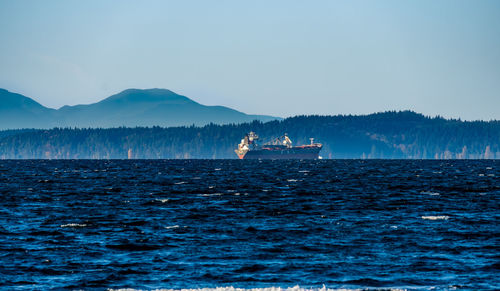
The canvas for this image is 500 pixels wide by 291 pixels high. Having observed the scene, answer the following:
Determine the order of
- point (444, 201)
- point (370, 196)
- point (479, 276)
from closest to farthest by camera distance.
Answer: point (479, 276), point (444, 201), point (370, 196)

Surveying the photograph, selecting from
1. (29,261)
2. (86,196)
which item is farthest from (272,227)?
(86,196)

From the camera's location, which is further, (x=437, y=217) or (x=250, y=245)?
(x=437, y=217)

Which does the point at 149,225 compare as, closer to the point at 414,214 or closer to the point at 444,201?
the point at 414,214

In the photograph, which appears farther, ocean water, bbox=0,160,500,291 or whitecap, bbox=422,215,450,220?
whitecap, bbox=422,215,450,220

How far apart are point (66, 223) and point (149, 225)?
4.31 m

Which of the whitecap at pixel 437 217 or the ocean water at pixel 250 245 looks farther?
the whitecap at pixel 437 217

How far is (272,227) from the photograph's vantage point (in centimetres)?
3466

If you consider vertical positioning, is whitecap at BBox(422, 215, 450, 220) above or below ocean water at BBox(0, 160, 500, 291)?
above

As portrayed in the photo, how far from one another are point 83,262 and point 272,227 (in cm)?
1175

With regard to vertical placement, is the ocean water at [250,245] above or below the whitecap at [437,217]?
below

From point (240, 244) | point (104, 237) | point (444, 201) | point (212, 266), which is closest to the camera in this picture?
point (212, 266)

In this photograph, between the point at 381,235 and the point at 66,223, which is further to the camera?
the point at 66,223

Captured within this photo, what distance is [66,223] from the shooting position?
36.4 m

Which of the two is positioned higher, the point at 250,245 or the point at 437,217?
the point at 437,217
